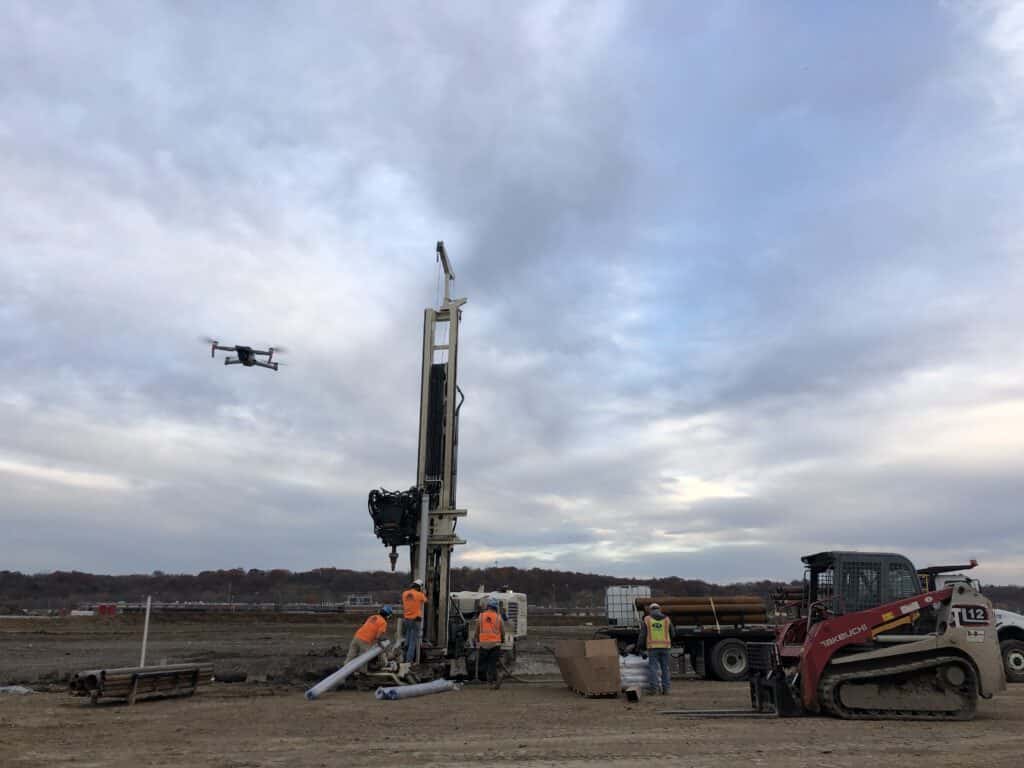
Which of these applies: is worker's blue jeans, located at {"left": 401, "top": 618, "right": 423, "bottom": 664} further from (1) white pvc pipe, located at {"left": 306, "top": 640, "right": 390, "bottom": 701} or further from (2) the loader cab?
(2) the loader cab

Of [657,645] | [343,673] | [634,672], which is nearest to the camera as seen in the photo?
[343,673]

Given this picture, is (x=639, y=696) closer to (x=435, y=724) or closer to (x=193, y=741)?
(x=435, y=724)

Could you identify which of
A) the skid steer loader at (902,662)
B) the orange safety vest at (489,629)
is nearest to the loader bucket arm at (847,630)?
the skid steer loader at (902,662)

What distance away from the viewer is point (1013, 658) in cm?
1909

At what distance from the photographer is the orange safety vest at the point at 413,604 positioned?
1673 centimetres

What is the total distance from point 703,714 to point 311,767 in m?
6.46

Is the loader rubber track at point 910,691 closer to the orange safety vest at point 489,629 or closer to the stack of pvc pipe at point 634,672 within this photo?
the stack of pvc pipe at point 634,672

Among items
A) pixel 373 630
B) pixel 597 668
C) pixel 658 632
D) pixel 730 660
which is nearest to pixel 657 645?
pixel 658 632

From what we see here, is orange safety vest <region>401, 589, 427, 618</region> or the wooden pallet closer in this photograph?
the wooden pallet

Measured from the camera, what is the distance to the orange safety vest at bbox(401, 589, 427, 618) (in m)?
16.7

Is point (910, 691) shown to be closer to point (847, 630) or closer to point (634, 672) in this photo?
point (847, 630)

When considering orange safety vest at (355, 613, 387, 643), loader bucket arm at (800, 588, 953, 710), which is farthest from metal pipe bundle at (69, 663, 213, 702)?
loader bucket arm at (800, 588, 953, 710)

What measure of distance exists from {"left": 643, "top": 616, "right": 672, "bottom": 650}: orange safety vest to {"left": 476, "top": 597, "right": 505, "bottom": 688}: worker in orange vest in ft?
9.85

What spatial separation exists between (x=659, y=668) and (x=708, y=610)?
14.5ft
